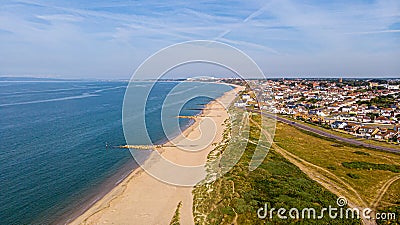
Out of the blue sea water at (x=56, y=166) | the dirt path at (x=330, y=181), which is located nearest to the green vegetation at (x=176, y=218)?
the blue sea water at (x=56, y=166)

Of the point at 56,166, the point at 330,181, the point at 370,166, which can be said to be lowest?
the point at 370,166

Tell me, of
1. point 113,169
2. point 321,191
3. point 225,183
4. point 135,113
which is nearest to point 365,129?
point 321,191

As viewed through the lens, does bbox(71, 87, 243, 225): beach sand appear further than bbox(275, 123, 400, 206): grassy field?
No

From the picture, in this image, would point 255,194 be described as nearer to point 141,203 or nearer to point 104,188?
point 141,203

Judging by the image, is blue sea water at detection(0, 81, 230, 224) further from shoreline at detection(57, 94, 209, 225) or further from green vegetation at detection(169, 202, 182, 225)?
green vegetation at detection(169, 202, 182, 225)

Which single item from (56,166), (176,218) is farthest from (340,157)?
(56,166)

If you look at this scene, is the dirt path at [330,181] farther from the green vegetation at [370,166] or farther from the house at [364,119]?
the house at [364,119]

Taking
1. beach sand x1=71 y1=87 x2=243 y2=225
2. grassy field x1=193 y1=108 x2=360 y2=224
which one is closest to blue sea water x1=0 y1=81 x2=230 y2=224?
beach sand x1=71 y1=87 x2=243 y2=225

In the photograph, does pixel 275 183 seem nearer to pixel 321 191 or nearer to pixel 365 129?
pixel 321 191

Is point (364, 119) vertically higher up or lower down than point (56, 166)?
lower down
